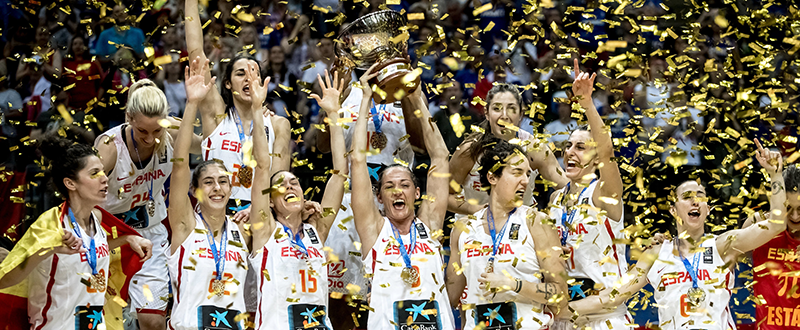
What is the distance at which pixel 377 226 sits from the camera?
527 cm

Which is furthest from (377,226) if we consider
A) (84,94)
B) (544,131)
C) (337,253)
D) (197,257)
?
(84,94)

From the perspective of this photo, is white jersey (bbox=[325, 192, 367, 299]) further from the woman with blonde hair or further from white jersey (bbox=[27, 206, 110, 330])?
white jersey (bbox=[27, 206, 110, 330])

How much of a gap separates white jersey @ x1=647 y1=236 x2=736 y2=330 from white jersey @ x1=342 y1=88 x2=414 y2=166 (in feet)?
5.91

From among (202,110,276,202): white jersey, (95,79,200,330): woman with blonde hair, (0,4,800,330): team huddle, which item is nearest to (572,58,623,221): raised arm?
(0,4,800,330): team huddle

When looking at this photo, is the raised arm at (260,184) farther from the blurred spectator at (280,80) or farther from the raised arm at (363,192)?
the blurred spectator at (280,80)

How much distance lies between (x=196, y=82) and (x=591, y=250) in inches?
104

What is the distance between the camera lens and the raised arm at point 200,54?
5664 mm

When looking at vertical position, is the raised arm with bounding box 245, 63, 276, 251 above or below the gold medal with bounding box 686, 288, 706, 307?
above

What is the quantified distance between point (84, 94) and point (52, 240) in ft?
9.30

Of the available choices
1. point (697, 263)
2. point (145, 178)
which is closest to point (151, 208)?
point (145, 178)

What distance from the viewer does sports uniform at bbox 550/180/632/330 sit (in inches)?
217

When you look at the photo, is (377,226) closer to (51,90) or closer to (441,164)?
(441,164)

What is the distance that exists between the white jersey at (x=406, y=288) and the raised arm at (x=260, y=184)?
24.3 inches

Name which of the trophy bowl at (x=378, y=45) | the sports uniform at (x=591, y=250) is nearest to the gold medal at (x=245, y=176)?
the trophy bowl at (x=378, y=45)
